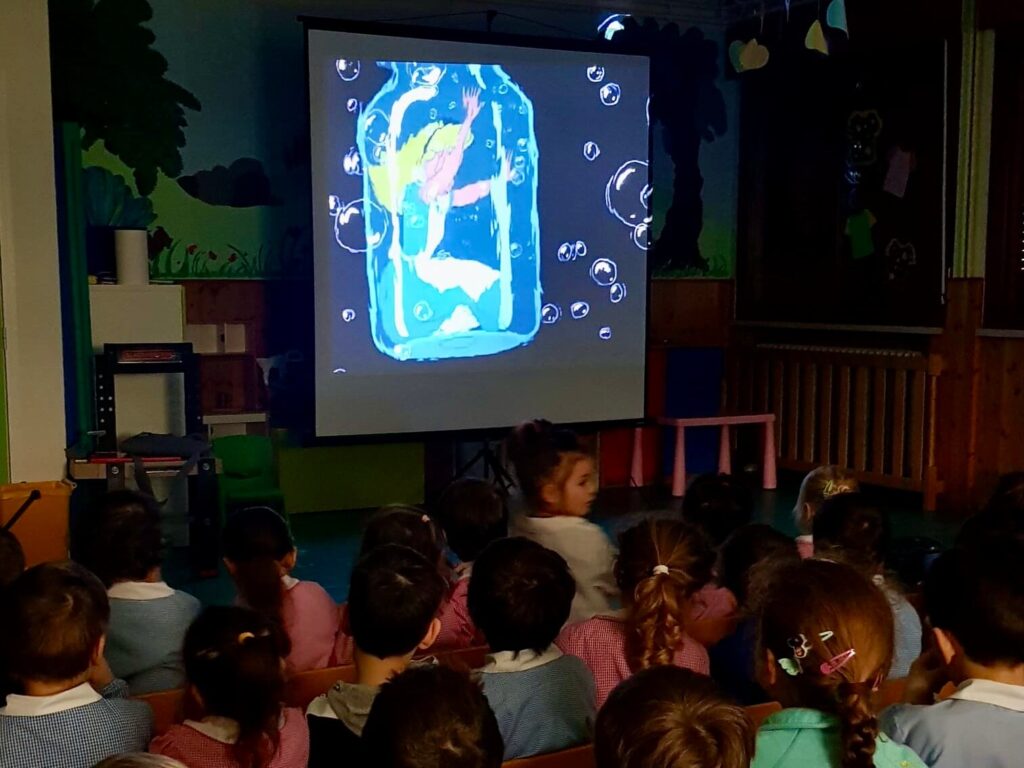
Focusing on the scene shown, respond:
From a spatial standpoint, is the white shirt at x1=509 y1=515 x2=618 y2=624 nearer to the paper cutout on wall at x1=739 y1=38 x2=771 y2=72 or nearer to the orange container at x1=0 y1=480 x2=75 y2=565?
the orange container at x1=0 y1=480 x2=75 y2=565

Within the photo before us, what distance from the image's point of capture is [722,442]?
6379mm

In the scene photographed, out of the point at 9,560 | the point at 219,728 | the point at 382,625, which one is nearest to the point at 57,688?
the point at 219,728

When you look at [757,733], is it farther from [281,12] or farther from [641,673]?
[281,12]

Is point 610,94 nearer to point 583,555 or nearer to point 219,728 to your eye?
point 583,555

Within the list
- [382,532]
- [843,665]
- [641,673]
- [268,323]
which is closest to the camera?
[641,673]

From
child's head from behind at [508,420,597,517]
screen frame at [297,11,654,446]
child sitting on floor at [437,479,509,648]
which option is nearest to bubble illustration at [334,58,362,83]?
screen frame at [297,11,654,446]

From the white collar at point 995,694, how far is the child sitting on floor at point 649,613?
1.75ft

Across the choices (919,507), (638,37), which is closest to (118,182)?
(638,37)

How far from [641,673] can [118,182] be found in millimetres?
4732

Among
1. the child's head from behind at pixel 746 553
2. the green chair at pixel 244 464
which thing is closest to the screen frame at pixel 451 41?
the green chair at pixel 244 464

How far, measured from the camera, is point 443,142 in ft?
18.0

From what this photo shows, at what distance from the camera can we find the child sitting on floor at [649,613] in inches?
81.4

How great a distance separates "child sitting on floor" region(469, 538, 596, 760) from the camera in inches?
72.8

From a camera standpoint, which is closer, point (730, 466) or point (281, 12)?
point (281, 12)
